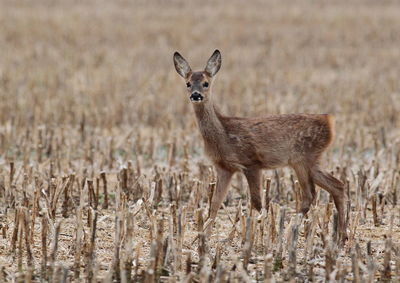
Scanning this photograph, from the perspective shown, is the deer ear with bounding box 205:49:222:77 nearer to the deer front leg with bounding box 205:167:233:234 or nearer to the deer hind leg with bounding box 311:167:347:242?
the deer front leg with bounding box 205:167:233:234

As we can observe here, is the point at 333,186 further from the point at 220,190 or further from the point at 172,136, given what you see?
the point at 172,136

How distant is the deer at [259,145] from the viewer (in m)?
7.97

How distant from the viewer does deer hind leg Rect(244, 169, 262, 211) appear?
25.6 ft

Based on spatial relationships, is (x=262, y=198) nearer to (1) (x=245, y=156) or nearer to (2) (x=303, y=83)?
(1) (x=245, y=156)

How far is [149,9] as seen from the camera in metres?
30.4

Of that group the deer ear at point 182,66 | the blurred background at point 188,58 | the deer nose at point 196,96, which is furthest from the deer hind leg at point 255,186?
the blurred background at point 188,58

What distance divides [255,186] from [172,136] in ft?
14.1

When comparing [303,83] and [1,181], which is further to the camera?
[303,83]

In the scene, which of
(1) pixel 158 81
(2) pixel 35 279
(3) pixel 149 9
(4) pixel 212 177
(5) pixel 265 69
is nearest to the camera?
(2) pixel 35 279

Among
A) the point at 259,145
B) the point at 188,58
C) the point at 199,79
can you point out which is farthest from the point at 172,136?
the point at 188,58

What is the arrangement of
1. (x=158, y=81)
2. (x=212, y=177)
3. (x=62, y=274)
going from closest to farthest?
(x=62, y=274), (x=212, y=177), (x=158, y=81)

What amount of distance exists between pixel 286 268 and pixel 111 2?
26.9 meters

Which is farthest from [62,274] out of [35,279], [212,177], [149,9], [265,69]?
[149,9]

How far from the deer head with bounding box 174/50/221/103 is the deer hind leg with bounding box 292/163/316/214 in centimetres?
126
